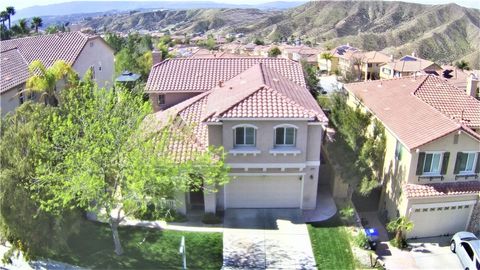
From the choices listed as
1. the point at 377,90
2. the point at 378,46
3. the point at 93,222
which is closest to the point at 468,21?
the point at 378,46

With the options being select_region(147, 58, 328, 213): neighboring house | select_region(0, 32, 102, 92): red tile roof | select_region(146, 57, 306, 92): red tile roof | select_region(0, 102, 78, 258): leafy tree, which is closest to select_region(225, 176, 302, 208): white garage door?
select_region(147, 58, 328, 213): neighboring house

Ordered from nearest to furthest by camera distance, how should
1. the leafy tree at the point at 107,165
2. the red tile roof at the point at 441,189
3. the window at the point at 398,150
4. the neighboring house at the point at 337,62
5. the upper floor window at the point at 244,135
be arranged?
the leafy tree at the point at 107,165
the red tile roof at the point at 441,189
the upper floor window at the point at 244,135
the window at the point at 398,150
the neighboring house at the point at 337,62

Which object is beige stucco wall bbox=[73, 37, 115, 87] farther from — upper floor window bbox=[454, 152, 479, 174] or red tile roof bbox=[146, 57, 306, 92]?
upper floor window bbox=[454, 152, 479, 174]

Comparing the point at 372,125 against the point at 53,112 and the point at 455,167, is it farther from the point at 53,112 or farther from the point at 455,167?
the point at 53,112

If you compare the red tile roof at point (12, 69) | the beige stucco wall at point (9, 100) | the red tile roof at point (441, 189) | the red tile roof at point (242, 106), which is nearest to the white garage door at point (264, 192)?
the red tile roof at point (242, 106)

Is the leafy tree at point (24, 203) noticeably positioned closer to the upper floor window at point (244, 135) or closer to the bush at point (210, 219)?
the bush at point (210, 219)

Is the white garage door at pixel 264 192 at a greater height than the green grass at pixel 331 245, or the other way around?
the white garage door at pixel 264 192

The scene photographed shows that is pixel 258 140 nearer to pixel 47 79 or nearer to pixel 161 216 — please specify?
pixel 161 216
